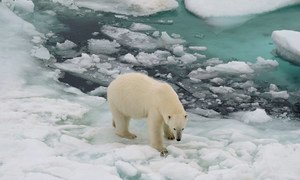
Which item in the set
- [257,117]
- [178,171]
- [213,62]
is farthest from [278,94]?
[178,171]

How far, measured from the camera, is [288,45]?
25.8ft

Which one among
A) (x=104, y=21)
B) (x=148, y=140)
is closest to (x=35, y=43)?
(x=104, y=21)

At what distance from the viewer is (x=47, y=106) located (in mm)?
5422

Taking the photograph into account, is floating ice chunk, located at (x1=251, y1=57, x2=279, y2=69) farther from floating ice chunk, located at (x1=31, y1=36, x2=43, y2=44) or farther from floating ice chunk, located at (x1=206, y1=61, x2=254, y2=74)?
floating ice chunk, located at (x1=31, y1=36, x2=43, y2=44)

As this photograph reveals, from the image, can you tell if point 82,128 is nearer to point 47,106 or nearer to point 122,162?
point 47,106

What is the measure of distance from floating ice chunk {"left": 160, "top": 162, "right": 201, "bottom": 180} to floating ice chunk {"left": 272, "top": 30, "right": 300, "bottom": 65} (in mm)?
4363

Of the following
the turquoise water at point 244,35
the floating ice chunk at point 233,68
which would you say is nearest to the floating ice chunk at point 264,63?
the turquoise water at point 244,35

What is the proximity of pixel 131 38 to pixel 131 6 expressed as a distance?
185cm

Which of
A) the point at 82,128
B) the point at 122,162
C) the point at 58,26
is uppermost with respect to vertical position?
the point at 122,162

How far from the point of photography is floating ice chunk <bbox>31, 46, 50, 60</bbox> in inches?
292

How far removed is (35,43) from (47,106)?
2.80 metres

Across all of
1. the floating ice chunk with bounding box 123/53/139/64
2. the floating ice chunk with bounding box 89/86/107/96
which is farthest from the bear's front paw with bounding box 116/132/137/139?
the floating ice chunk with bounding box 123/53/139/64

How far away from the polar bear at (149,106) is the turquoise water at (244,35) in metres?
3.05

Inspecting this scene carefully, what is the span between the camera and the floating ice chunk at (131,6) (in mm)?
9836
